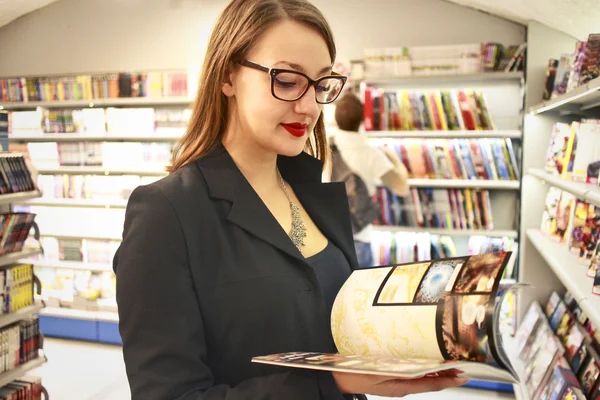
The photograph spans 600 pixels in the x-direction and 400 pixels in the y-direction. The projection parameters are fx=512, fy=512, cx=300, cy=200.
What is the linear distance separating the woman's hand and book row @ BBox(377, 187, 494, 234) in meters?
3.30

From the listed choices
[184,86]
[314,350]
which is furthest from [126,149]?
[314,350]

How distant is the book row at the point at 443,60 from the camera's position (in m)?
3.90

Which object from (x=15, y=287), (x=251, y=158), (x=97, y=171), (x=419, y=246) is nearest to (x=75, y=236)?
(x=97, y=171)

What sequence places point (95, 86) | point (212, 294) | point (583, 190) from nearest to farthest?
point (212, 294), point (583, 190), point (95, 86)

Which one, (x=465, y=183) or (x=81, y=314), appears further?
(x=81, y=314)

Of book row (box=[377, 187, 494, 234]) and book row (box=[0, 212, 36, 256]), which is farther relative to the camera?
book row (box=[377, 187, 494, 234])

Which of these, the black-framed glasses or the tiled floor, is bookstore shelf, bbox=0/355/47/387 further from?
the black-framed glasses

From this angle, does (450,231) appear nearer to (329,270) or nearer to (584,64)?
(584,64)

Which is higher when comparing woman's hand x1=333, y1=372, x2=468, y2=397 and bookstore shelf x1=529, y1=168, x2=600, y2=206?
bookstore shelf x1=529, y1=168, x2=600, y2=206

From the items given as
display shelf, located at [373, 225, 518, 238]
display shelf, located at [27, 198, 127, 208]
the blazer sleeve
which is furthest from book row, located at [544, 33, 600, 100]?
display shelf, located at [27, 198, 127, 208]

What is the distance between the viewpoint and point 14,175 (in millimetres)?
2992

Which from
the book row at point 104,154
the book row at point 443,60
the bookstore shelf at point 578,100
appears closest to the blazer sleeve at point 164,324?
the bookstore shelf at point 578,100

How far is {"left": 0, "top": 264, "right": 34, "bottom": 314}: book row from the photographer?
2.93 meters

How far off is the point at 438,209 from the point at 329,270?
122 inches
